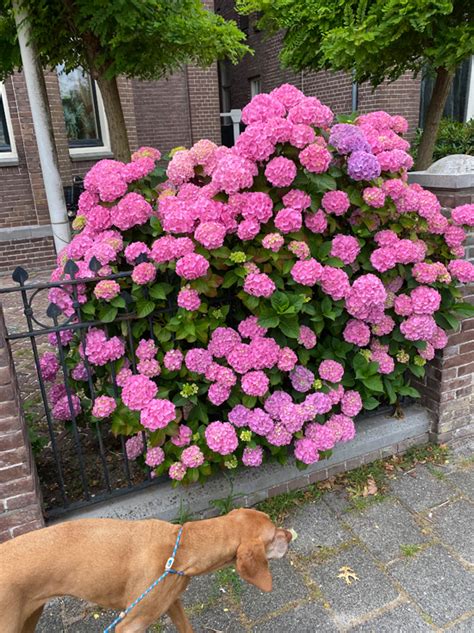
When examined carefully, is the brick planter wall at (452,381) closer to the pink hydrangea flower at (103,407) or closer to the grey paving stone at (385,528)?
the grey paving stone at (385,528)

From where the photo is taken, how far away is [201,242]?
2.33 m

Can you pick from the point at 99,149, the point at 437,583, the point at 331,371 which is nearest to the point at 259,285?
the point at 331,371

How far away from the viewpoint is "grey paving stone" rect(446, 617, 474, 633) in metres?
2.14

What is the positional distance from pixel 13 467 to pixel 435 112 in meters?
5.45

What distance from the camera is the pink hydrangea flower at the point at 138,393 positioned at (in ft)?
8.13

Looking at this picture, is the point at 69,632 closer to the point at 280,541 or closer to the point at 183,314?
the point at 280,541

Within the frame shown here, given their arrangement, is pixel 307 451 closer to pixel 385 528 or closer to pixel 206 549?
pixel 385 528

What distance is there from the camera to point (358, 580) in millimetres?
2430

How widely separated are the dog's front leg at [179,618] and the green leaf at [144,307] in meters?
1.29

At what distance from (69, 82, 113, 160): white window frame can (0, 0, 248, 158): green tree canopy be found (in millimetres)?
4807

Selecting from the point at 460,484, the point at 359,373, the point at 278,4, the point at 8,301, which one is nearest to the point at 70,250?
the point at 359,373

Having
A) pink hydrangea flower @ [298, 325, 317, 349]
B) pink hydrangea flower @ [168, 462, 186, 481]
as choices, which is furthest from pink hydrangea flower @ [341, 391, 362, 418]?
pink hydrangea flower @ [168, 462, 186, 481]

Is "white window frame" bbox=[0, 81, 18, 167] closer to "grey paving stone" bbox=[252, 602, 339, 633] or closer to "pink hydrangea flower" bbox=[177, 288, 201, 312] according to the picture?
"pink hydrangea flower" bbox=[177, 288, 201, 312]

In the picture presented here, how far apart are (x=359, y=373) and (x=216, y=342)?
90 centimetres
